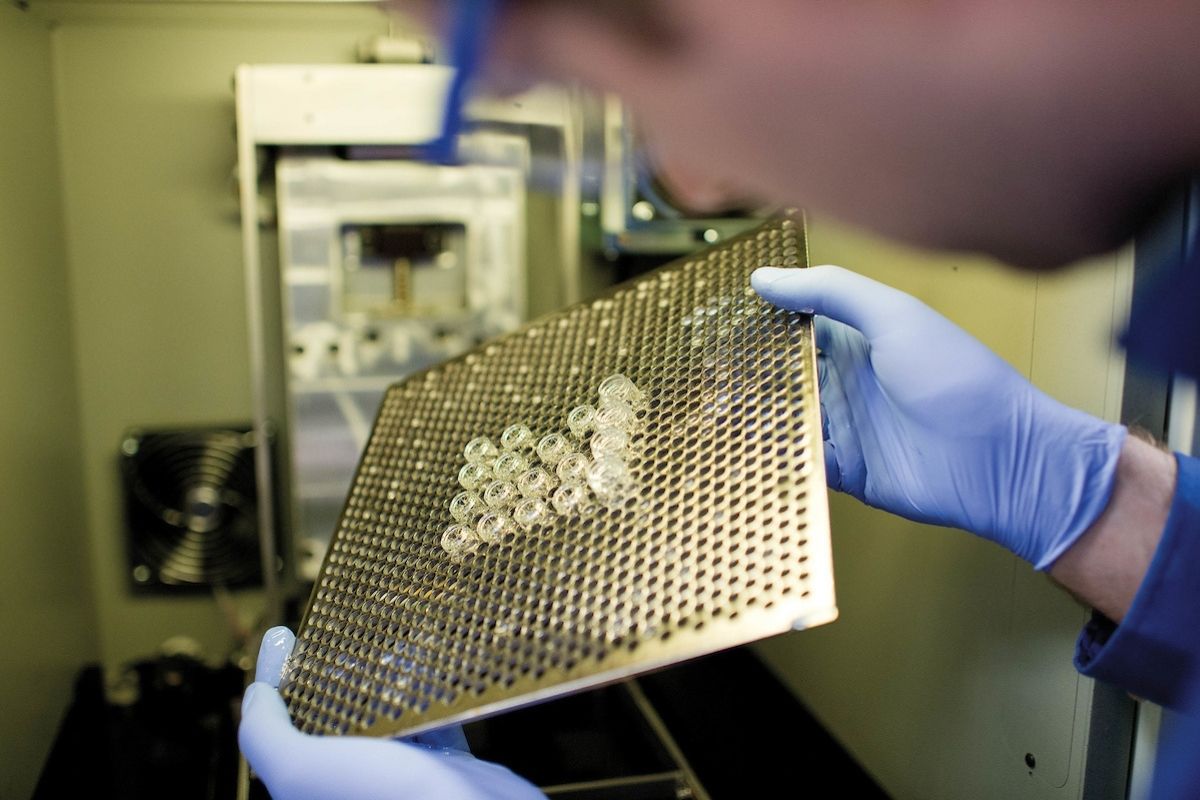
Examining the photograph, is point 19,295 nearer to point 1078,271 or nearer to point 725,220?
point 725,220

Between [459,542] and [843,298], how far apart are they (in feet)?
1.46

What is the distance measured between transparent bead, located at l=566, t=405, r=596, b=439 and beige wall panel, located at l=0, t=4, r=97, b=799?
3.52 feet

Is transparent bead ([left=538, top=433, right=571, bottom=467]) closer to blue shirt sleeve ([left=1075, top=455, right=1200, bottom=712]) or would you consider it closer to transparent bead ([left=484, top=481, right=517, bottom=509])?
transparent bead ([left=484, top=481, right=517, bottom=509])

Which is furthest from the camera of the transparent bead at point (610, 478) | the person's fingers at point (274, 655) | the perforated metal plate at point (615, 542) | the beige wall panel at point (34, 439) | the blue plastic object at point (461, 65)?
the blue plastic object at point (461, 65)

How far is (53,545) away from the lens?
154 cm

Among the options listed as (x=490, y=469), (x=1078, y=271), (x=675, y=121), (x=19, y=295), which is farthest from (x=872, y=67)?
(x=19, y=295)

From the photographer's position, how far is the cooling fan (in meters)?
1.75

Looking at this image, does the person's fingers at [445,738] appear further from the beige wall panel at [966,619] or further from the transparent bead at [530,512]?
the beige wall panel at [966,619]

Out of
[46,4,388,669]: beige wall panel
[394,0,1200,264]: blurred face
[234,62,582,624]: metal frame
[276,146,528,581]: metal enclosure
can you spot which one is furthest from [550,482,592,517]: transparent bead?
[46,4,388,669]: beige wall panel

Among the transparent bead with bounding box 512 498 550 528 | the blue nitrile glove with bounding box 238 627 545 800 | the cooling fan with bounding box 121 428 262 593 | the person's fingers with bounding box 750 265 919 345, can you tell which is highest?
the person's fingers with bounding box 750 265 919 345

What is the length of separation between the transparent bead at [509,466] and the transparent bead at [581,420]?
0.19 ft

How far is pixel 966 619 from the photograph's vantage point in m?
1.00

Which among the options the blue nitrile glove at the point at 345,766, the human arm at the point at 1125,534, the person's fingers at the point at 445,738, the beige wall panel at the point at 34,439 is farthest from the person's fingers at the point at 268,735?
the beige wall panel at the point at 34,439

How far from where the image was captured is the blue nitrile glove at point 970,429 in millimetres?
723
